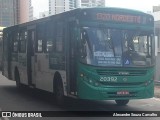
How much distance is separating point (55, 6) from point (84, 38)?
14.2 metres

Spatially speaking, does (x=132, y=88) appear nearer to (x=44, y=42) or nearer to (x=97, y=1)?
(x=44, y=42)

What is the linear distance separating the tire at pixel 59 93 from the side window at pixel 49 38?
1.23 meters

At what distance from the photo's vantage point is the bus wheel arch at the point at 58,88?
41.9 feet

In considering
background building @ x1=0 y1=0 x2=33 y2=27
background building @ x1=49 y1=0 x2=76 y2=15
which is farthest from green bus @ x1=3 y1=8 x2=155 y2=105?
background building @ x1=0 y1=0 x2=33 y2=27

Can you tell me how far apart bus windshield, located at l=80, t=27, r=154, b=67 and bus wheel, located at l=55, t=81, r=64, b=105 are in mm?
1811

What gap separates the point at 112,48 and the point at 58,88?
8.33ft

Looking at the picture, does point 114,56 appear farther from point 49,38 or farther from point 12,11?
point 12,11

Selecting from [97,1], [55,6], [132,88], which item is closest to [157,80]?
[97,1]

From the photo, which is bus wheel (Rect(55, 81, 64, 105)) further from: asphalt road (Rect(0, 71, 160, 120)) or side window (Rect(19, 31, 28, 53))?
side window (Rect(19, 31, 28, 53))

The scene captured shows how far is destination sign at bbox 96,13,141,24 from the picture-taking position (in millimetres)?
11609

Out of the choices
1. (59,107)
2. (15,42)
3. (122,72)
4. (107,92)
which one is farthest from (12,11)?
(107,92)

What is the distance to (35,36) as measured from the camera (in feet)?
50.9

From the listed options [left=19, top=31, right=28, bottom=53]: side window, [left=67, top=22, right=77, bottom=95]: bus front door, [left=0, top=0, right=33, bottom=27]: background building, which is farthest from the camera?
[left=0, top=0, right=33, bottom=27]: background building

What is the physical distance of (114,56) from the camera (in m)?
11.4
